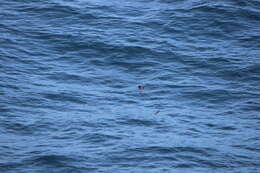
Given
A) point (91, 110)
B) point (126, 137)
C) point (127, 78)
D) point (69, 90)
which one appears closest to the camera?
point (126, 137)

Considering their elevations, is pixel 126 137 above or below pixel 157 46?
below

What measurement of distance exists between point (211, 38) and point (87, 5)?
7674 mm

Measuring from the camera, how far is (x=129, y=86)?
22.3 metres

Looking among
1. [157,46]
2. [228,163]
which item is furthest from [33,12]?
[228,163]

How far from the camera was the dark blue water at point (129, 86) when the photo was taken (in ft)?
57.4

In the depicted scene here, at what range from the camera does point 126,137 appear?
61.1ft

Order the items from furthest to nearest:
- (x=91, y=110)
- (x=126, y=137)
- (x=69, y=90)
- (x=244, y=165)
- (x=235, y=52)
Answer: (x=235, y=52)
(x=69, y=90)
(x=91, y=110)
(x=126, y=137)
(x=244, y=165)

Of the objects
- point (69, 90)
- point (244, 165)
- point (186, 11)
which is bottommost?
point (244, 165)

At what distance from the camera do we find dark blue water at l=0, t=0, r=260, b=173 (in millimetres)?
17500

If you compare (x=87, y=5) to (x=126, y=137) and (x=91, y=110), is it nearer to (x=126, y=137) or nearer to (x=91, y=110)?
(x=91, y=110)

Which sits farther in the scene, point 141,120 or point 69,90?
point 69,90

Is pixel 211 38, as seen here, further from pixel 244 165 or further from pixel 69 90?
pixel 244 165

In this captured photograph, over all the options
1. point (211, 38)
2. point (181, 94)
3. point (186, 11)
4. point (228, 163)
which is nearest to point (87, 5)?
point (186, 11)

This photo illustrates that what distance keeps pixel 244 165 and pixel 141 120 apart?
4471 mm
